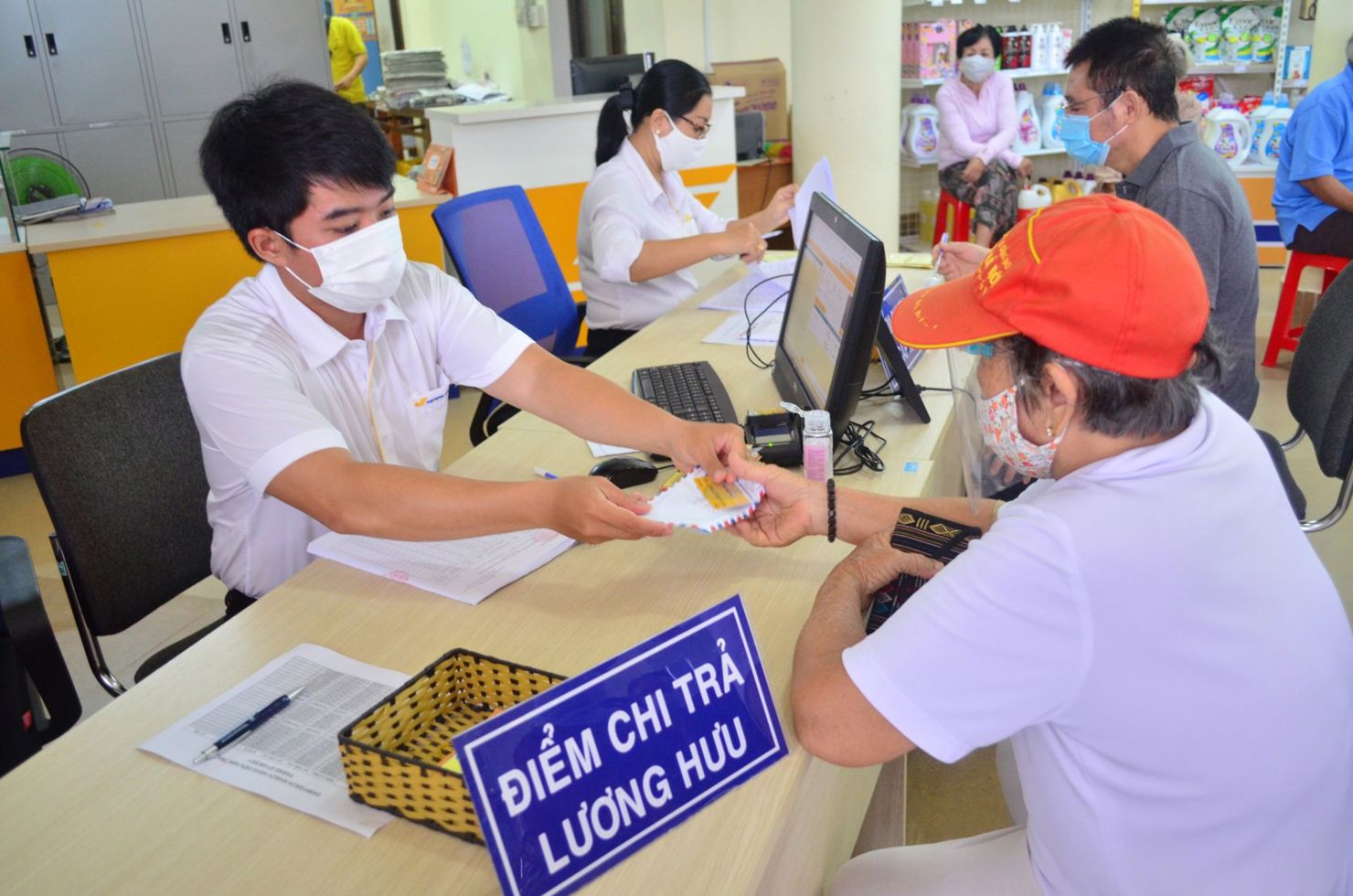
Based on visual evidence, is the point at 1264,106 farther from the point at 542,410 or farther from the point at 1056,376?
the point at 1056,376

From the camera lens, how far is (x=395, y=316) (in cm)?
183

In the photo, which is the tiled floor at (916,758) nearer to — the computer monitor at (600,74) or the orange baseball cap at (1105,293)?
the orange baseball cap at (1105,293)

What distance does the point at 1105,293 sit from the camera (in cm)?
94

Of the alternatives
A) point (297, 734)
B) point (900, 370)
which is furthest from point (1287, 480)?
point (297, 734)

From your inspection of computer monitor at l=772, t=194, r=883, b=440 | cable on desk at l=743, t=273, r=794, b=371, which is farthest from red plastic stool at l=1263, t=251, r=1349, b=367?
computer monitor at l=772, t=194, r=883, b=440

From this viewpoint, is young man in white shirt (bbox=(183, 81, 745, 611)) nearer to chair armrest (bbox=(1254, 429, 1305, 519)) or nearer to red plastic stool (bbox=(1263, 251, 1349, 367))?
Result: chair armrest (bbox=(1254, 429, 1305, 519))

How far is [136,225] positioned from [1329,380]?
12.4 ft

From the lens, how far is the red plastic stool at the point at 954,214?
5.75 m

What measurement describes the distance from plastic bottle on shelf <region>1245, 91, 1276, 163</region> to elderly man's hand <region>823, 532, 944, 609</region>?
5.52 m

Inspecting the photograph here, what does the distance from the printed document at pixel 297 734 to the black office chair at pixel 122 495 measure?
41 centimetres

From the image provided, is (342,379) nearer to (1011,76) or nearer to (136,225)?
(136,225)

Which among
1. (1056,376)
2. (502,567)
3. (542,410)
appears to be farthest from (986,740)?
(542,410)

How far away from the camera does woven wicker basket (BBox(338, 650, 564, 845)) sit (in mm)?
984

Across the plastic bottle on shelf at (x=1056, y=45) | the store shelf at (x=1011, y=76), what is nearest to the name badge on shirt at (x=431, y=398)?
the store shelf at (x=1011, y=76)
